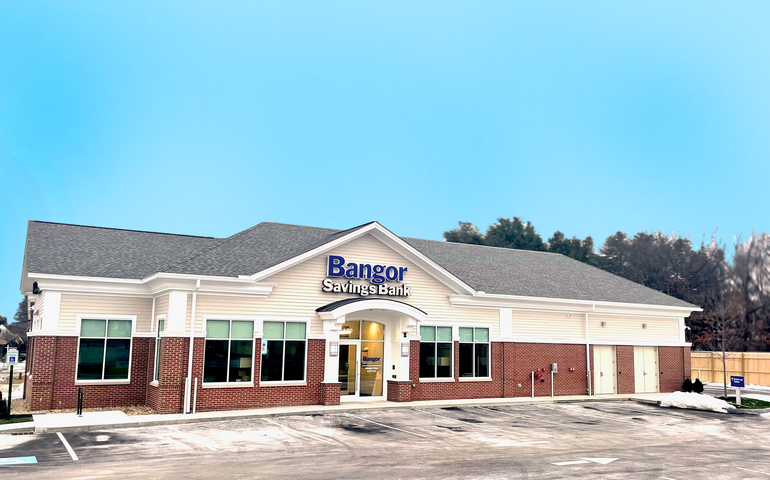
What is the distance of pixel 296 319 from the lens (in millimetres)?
21719

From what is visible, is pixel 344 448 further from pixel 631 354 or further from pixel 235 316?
pixel 631 354

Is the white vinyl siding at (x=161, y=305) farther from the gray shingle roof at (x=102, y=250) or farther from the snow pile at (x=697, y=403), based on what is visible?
the snow pile at (x=697, y=403)

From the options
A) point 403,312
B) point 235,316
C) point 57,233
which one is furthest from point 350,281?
point 57,233

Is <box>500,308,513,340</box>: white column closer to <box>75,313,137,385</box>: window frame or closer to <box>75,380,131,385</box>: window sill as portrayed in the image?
<box>75,313,137,385</box>: window frame

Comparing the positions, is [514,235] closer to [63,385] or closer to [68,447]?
[63,385]

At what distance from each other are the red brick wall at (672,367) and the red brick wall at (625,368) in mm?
1734

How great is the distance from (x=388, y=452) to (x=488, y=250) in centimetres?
2028

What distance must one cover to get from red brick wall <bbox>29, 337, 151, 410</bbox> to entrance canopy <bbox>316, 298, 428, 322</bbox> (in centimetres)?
677

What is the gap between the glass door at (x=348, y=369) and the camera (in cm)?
2288

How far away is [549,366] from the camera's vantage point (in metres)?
26.7

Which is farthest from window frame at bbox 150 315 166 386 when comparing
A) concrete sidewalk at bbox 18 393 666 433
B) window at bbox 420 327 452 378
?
window at bbox 420 327 452 378

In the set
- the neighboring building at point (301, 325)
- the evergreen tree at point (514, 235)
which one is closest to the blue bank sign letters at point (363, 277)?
the neighboring building at point (301, 325)

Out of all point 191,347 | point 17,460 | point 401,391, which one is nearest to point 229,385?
point 191,347

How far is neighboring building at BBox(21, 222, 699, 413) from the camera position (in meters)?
20.3
